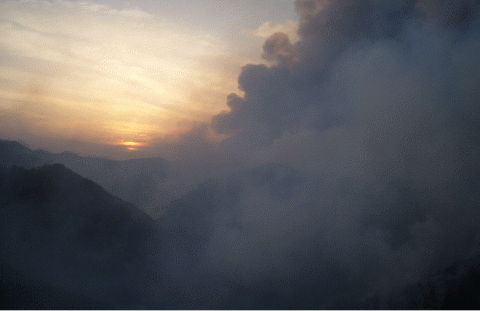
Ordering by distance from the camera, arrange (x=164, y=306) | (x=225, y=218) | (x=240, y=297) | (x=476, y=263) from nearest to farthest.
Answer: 1. (x=476, y=263)
2. (x=164, y=306)
3. (x=240, y=297)
4. (x=225, y=218)

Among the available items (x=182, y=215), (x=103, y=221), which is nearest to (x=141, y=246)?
(x=103, y=221)

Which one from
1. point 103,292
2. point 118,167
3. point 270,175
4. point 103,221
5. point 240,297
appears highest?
point 118,167

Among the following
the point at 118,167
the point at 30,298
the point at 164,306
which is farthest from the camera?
the point at 118,167

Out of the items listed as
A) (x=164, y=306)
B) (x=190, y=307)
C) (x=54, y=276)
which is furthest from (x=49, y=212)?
(x=190, y=307)

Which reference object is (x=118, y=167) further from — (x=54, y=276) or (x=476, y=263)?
(x=476, y=263)

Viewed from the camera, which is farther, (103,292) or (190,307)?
(190,307)

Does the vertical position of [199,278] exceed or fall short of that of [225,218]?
it falls short

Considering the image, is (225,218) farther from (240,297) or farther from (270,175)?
(240,297)
